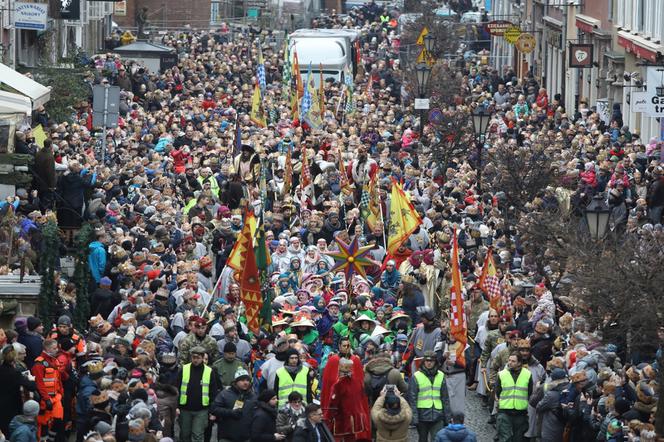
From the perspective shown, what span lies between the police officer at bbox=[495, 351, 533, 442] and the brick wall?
7715cm

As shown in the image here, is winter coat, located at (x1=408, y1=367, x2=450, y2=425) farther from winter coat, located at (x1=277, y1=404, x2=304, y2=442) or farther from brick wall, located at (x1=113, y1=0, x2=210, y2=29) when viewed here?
brick wall, located at (x1=113, y1=0, x2=210, y2=29)

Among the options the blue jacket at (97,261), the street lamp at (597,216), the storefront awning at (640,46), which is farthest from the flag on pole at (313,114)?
the street lamp at (597,216)

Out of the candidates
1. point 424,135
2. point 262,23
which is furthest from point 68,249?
point 262,23

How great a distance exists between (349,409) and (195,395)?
1.63m

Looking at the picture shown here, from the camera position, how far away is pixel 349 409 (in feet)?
69.0

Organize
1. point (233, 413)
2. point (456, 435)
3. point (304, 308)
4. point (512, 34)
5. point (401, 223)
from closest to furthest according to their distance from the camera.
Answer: point (456, 435), point (233, 413), point (304, 308), point (401, 223), point (512, 34)

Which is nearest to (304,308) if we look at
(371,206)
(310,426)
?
(310,426)

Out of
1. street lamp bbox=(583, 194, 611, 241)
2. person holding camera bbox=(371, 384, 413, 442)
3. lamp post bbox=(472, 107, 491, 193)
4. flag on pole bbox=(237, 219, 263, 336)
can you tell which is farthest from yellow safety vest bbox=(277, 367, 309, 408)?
lamp post bbox=(472, 107, 491, 193)

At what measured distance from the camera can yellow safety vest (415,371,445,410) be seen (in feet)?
69.3

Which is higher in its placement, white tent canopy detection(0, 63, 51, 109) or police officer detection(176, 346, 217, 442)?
white tent canopy detection(0, 63, 51, 109)

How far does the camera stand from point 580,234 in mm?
26281

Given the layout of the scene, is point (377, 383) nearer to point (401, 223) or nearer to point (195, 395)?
point (195, 395)

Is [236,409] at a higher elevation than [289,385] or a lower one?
lower

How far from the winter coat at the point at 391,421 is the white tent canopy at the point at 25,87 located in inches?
386
